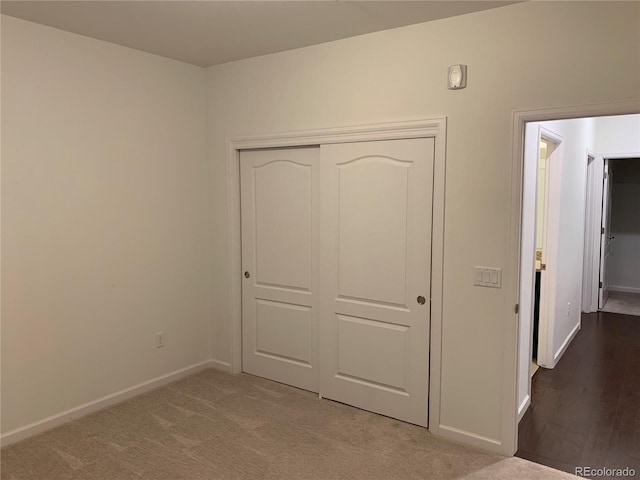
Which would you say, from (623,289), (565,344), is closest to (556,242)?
(565,344)

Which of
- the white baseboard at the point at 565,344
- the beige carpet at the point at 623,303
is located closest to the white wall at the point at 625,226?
the beige carpet at the point at 623,303

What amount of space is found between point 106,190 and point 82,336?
102 cm

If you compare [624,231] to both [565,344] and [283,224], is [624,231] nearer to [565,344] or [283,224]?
[565,344]

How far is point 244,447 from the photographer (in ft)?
9.57

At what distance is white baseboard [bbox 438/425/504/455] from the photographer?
2863 mm

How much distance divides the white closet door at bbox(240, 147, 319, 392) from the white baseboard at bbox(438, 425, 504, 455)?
3.47ft

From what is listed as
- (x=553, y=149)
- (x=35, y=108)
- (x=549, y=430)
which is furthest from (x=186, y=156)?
(x=549, y=430)

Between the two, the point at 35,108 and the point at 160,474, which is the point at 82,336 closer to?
the point at 160,474

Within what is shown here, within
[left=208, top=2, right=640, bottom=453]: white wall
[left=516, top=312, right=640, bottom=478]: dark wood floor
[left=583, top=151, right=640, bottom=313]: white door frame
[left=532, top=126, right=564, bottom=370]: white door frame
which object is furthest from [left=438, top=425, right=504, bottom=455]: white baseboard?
[left=583, top=151, right=640, bottom=313]: white door frame

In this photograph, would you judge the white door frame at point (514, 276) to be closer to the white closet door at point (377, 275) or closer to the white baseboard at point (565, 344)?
the white closet door at point (377, 275)

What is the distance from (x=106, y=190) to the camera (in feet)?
11.2

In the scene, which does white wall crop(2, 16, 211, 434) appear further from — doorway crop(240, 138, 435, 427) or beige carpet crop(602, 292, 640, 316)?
beige carpet crop(602, 292, 640, 316)

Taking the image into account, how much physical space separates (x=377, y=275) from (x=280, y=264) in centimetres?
90

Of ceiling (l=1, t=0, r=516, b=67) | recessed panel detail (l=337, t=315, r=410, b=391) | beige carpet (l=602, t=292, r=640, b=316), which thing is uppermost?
ceiling (l=1, t=0, r=516, b=67)
